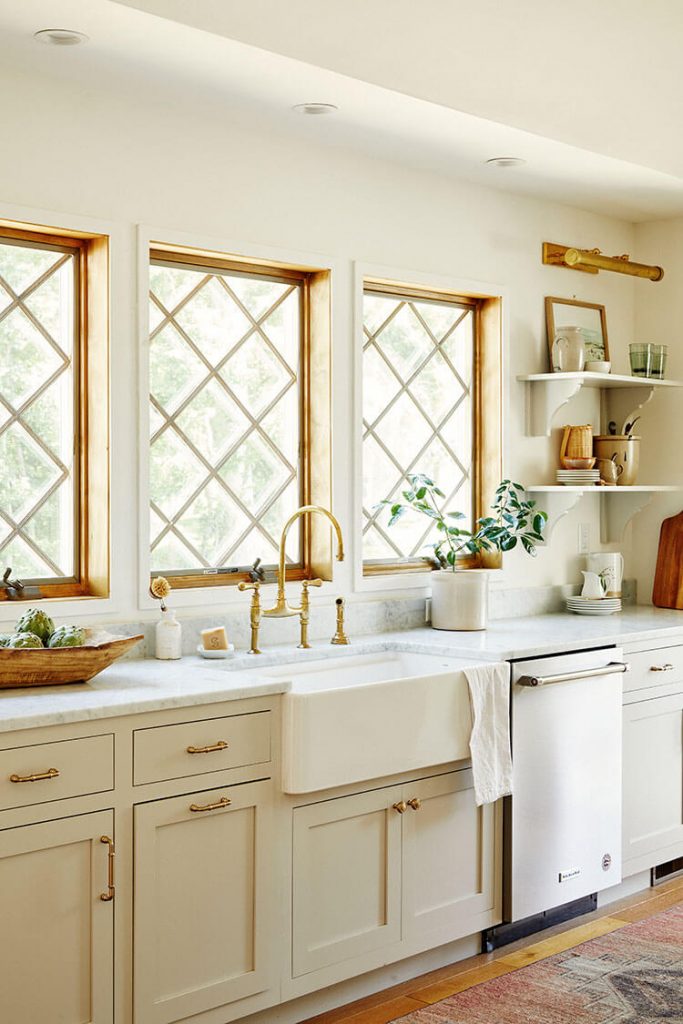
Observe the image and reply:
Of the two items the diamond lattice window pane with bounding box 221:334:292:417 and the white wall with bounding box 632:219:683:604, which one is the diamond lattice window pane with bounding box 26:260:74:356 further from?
the white wall with bounding box 632:219:683:604

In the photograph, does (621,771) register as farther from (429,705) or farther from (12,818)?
(12,818)

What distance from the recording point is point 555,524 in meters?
4.39

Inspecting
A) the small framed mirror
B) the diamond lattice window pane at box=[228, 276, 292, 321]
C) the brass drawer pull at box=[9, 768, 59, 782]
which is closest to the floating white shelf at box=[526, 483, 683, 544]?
the small framed mirror

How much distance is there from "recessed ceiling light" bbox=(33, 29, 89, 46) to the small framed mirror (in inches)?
85.2

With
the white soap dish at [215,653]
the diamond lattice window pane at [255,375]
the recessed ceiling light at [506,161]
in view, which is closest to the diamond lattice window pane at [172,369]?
the diamond lattice window pane at [255,375]

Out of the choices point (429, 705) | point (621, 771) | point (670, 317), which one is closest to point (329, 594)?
point (429, 705)

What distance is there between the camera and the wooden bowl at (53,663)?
2.61 m

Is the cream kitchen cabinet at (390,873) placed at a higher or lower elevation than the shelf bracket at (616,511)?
lower

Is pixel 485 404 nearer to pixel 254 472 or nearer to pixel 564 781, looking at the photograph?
pixel 254 472

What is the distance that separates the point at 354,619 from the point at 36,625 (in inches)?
49.2

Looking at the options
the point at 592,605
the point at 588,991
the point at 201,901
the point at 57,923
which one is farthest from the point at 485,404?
the point at 57,923

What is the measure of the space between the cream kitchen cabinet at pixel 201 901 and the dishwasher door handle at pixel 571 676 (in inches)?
37.5

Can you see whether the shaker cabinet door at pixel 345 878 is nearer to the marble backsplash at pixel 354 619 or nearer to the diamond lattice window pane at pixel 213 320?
the marble backsplash at pixel 354 619

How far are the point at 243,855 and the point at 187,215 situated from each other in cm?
174
